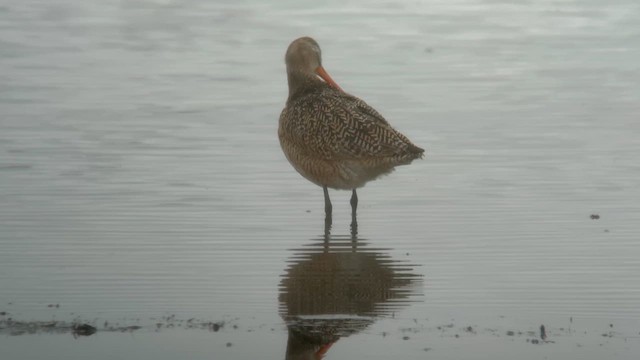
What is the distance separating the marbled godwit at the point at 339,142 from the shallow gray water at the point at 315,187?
245 mm

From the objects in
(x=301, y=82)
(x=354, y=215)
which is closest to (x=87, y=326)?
(x=354, y=215)

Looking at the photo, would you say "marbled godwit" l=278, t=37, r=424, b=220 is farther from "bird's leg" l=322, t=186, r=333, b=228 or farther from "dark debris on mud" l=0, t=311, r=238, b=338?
"dark debris on mud" l=0, t=311, r=238, b=338

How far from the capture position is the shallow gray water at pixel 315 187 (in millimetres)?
7832

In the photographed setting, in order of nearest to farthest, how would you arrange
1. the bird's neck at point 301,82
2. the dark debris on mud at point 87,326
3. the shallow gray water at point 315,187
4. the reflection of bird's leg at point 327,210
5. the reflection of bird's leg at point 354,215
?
1. the dark debris on mud at point 87,326
2. the shallow gray water at point 315,187
3. the reflection of bird's leg at point 354,215
4. the reflection of bird's leg at point 327,210
5. the bird's neck at point 301,82

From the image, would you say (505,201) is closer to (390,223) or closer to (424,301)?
(390,223)

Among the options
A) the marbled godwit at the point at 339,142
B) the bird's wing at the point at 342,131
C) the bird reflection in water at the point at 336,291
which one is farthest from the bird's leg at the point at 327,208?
the bird reflection in water at the point at 336,291

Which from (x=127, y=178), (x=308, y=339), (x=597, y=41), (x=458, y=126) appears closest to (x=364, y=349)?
(x=308, y=339)

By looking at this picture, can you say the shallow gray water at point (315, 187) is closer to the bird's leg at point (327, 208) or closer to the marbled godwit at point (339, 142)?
the bird's leg at point (327, 208)

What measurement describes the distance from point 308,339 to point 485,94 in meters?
8.31

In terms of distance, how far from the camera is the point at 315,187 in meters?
12.0

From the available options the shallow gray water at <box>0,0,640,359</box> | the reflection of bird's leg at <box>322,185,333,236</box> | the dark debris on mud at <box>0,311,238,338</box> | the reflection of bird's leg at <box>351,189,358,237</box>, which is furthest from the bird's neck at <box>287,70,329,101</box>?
the dark debris on mud at <box>0,311,238,338</box>

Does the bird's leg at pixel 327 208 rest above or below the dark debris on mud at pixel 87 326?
above

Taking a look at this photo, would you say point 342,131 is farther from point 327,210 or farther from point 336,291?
point 336,291

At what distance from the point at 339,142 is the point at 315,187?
94cm
